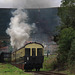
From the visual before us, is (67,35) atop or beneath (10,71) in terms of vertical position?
atop

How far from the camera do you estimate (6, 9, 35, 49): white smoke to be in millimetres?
31556

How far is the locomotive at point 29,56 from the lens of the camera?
19.9 meters

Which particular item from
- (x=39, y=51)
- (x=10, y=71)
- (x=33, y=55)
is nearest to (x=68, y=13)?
(x=39, y=51)

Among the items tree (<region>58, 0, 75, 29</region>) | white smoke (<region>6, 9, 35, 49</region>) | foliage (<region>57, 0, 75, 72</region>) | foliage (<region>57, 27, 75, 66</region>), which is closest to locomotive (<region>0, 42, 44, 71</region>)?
foliage (<region>57, 0, 75, 72</region>)

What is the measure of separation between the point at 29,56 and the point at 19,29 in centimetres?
1330

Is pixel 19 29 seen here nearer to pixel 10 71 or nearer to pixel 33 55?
pixel 33 55

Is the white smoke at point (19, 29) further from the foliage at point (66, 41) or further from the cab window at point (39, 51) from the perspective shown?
the foliage at point (66, 41)

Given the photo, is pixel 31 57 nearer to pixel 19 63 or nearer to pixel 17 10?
pixel 19 63

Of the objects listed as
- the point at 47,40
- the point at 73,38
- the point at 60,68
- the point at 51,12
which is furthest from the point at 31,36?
the point at 73,38

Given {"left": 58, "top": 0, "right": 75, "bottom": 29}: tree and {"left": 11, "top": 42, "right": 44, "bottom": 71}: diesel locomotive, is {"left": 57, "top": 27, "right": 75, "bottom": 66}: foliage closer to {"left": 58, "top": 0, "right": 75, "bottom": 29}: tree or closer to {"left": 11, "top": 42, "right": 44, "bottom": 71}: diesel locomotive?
{"left": 58, "top": 0, "right": 75, "bottom": 29}: tree

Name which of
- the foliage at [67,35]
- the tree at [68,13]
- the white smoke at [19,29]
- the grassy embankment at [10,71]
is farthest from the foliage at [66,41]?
the white smoke at [19,29]

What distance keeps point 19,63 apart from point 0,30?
1271 centimetres

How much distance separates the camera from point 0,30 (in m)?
31.8

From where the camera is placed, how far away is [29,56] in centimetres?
1998
